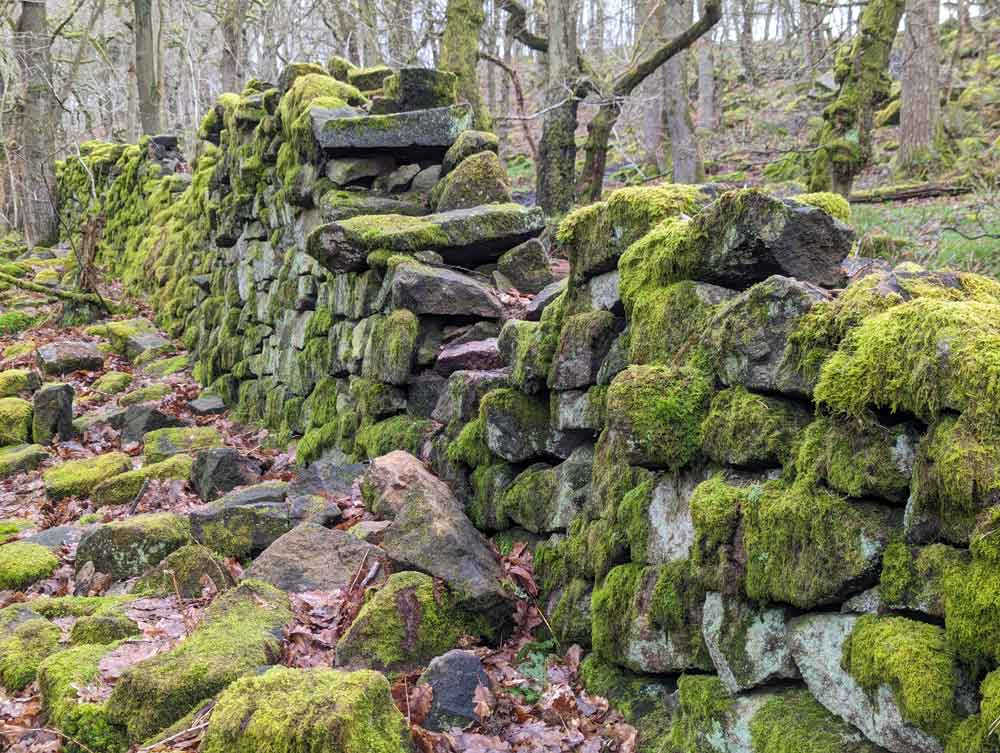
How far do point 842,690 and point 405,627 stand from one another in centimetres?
210

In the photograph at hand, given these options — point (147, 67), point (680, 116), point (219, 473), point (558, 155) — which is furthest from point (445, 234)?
point (147, 67)

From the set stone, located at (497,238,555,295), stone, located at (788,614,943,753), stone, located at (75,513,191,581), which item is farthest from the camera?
stone, located at (497,238,555,295)

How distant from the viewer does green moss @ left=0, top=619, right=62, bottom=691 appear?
4.51 m

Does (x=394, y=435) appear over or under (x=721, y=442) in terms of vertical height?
under

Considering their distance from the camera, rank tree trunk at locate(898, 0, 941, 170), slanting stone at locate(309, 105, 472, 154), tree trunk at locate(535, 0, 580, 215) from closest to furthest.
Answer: slanting stone at locate(309, 105, 472, 154)
tree trunk at locate(535, 0, 580, 215)
tree trunk at locate(898, 0, 941, 170)

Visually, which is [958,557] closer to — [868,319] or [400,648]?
[868,319]

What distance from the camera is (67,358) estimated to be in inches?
508

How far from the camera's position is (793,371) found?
322cm

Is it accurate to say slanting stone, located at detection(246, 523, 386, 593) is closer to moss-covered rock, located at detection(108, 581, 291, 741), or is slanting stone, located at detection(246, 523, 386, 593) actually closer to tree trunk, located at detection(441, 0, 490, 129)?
moss-covered rock, located at detection(108, 581, 291, 741)

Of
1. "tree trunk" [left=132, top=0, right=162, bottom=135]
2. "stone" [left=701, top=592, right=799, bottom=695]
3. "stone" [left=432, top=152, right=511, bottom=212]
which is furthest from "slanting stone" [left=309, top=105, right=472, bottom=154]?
"tree trunk" [left=132, top=0, right=162, bottom=135]

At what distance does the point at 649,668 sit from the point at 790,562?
100cm

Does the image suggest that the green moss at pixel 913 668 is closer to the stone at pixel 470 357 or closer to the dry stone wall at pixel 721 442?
the dry stone wall at pixel 721 442

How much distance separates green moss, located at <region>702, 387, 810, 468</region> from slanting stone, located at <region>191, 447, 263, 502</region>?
4966 millimetres

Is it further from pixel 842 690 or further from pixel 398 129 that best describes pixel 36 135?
pixel 842 690
